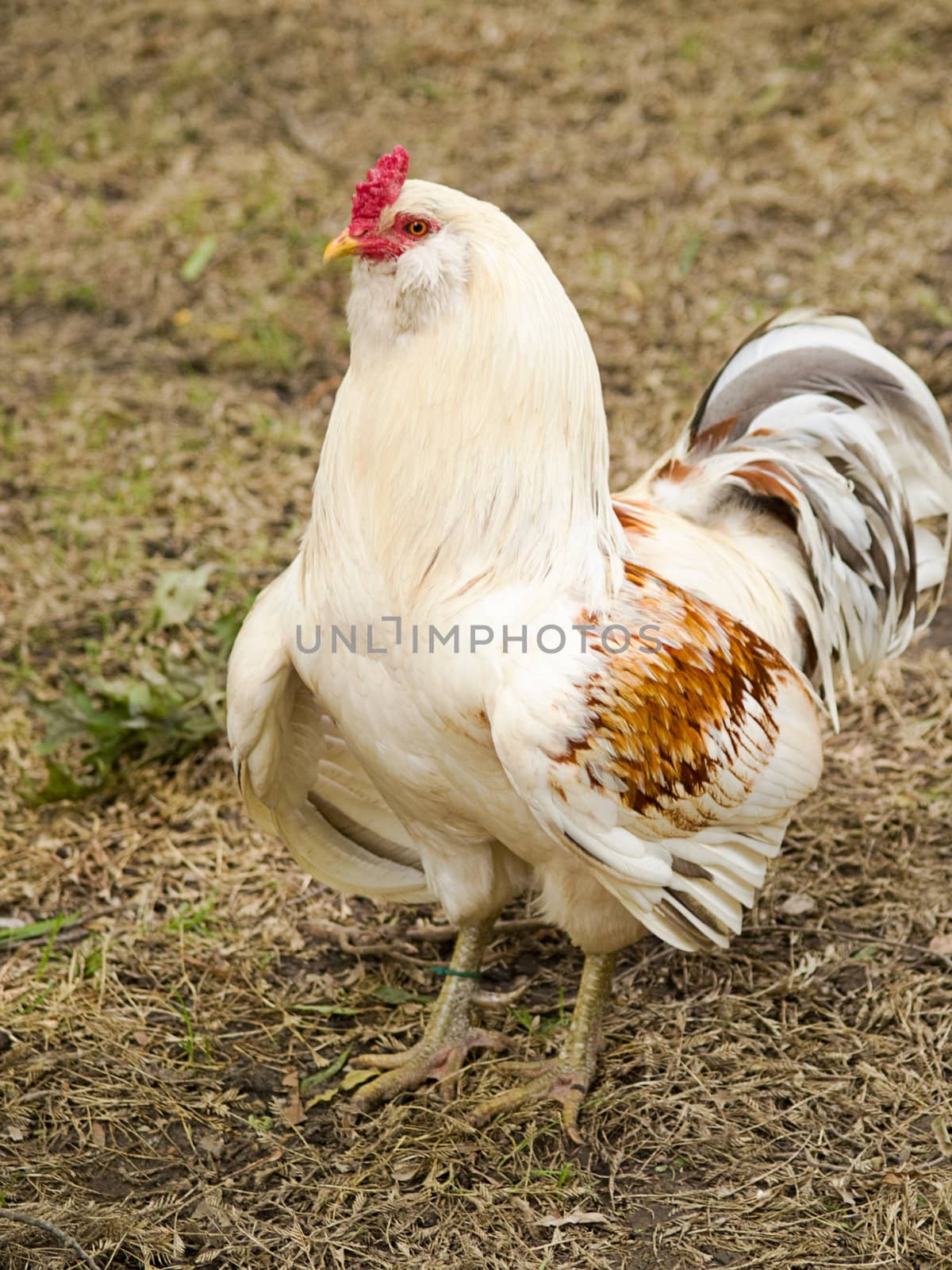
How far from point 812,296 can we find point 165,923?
446 centimetres

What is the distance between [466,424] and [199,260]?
479cm

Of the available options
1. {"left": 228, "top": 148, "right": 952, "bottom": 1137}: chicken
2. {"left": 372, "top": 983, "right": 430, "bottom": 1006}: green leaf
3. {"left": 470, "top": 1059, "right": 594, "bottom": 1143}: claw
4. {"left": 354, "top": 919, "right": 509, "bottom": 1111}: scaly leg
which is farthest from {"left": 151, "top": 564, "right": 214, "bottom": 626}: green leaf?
{"left": 470, "top": 1059, "right": 594, "bottom": 1143}: claw

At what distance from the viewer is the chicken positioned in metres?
2.86

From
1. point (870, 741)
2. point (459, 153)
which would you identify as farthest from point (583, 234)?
point (870, 741)

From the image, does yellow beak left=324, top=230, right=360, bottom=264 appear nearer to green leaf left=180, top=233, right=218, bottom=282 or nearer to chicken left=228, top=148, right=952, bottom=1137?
chicken left=228, top=148, right=952, bottom=1137

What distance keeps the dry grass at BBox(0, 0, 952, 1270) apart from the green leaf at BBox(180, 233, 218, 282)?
0.02 m

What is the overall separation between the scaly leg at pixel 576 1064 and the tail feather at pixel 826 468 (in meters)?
1.04

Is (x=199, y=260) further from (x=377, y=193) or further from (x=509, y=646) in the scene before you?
(x=509, y=646)

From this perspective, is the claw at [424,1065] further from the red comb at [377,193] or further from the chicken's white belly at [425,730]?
the red comb at [377,193]

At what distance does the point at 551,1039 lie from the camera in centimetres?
371

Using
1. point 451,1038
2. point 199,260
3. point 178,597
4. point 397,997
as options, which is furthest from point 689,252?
point 451,1038

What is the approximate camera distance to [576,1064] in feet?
11.6

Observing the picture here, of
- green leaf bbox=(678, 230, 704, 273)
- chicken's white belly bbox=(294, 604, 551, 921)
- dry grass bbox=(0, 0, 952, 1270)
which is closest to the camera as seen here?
chicken's white belly bbox=(294, 604, 551, 921)

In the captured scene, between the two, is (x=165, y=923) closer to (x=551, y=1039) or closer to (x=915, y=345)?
(x=551, y=1039)
